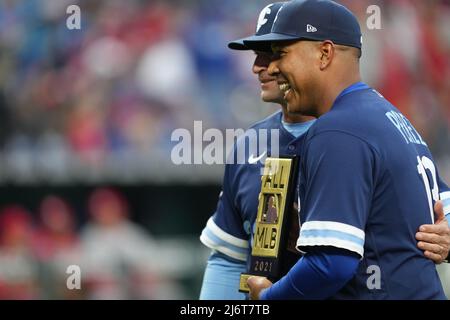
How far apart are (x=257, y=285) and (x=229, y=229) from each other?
68 cm

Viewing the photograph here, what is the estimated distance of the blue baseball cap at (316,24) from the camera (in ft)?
8.87

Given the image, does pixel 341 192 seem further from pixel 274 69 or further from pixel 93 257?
pixel 93 257

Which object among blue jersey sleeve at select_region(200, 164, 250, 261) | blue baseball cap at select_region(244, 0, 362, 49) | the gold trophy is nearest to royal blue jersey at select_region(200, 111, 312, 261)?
blue jersey sleeve at select_region(200, 164, 250, 261)

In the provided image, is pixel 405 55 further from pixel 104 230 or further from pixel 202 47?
pixel 104 230

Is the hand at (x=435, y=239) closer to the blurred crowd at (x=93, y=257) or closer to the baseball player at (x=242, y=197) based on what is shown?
the baseball player at (x=242, y=197)

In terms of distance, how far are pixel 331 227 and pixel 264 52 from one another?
40.2 inches

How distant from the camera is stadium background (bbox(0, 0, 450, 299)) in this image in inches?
285

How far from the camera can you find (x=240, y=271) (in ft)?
11.6

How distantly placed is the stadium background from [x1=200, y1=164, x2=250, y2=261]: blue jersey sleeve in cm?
348

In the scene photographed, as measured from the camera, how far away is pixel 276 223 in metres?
2.83

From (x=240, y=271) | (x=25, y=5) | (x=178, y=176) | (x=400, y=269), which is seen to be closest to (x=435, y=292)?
(x=400, y=269)

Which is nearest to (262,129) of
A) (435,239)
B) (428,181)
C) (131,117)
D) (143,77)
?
(428,181)

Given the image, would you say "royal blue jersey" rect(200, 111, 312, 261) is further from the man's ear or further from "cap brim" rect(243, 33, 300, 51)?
the man's ear

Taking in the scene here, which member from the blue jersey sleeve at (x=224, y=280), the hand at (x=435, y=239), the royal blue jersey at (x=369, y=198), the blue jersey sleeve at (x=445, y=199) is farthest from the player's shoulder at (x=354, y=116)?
the blue jersey sleeve at (x=224, y=280)
